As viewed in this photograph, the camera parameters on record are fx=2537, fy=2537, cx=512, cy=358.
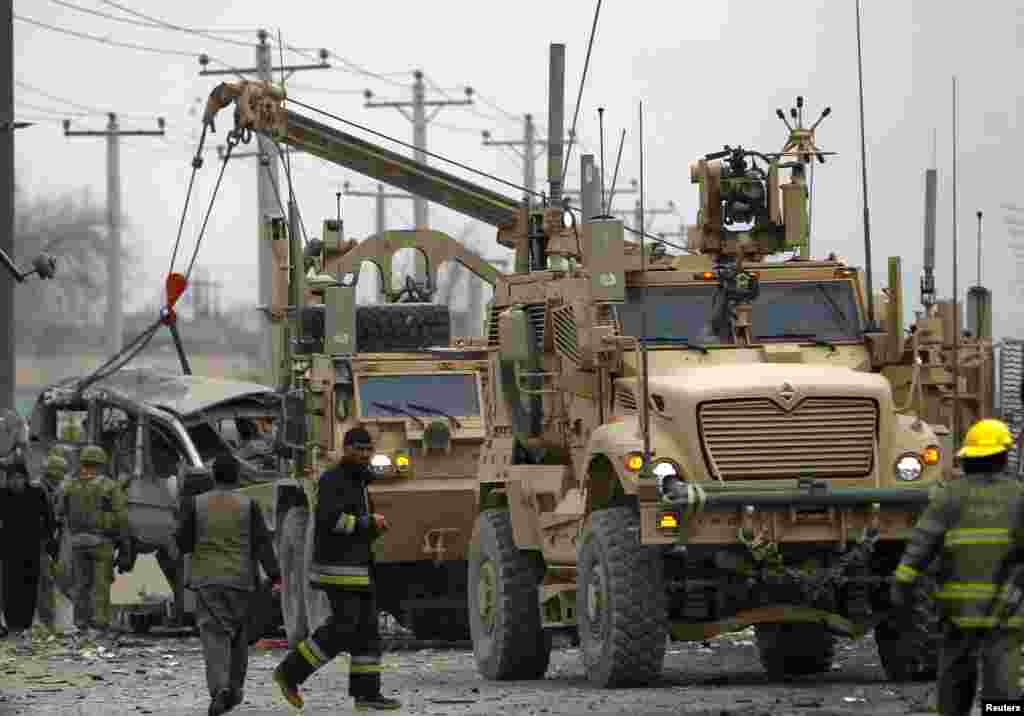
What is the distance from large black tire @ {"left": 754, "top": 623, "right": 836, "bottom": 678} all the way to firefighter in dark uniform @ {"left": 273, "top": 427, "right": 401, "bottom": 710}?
338 centimetres

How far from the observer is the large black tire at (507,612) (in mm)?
17766

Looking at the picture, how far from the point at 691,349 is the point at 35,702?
506 cm

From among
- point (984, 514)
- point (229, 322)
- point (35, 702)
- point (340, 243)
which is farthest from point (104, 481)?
point (229, 322)

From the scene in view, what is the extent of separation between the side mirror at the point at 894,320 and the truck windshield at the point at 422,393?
5.98 m

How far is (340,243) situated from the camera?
2578 centimetres

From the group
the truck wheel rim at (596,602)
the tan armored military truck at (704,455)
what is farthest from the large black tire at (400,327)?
the truck wheel rim at (596,602)

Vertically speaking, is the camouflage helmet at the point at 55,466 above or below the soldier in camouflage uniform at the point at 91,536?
above

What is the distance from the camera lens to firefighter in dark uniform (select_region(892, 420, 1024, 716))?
37.9 feet

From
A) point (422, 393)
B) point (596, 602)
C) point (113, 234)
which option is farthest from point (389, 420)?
point (113, 234)

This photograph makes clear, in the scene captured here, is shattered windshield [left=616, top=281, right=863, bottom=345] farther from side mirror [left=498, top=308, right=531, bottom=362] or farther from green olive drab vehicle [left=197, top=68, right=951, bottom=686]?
side mirror [left=498, top=308, right=531, bottom=362]

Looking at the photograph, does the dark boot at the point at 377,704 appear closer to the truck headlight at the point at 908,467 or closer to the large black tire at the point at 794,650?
the large black tire at the point at 794,650

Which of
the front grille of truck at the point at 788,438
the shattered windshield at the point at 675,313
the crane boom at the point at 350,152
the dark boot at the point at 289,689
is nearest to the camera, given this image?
the dark boot at the point at 289,689

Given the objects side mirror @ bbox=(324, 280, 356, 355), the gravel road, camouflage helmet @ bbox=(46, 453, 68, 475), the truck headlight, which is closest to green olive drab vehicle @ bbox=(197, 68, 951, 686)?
the truck headlight

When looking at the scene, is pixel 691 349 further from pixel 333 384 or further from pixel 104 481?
pixel 104 481
